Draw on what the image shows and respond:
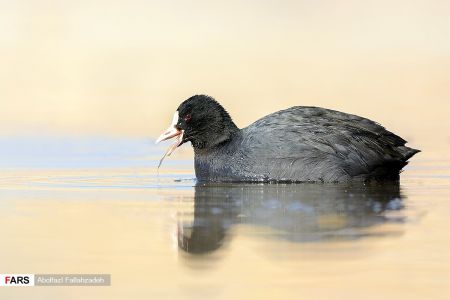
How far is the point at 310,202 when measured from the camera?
10164mm

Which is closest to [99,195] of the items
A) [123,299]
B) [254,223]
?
[254,223]

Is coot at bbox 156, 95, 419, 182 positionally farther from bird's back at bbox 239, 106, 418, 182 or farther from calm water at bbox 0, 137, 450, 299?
calm water at bbox 0, 137, 450, 299

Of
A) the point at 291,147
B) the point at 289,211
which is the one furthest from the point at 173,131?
the point at 289,211

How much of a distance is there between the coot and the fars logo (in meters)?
6.20

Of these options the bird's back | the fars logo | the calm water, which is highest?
the bird's back

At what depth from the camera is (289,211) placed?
9453 mm

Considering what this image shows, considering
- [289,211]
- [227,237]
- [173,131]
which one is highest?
[173,131]

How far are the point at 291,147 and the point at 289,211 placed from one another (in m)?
3.23

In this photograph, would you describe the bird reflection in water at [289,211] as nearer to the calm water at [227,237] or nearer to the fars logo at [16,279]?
the calm water at [227,237]

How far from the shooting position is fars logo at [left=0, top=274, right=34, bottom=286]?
21.3 ft

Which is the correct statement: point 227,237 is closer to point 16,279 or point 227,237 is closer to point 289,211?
point 289,211

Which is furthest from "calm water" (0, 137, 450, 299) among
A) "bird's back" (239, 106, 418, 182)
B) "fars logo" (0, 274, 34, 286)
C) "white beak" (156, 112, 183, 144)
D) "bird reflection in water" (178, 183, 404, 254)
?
"white beak" (156, 112, 183, 144)

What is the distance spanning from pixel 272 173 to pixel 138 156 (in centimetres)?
458

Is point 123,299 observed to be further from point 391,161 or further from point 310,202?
point 391,161
